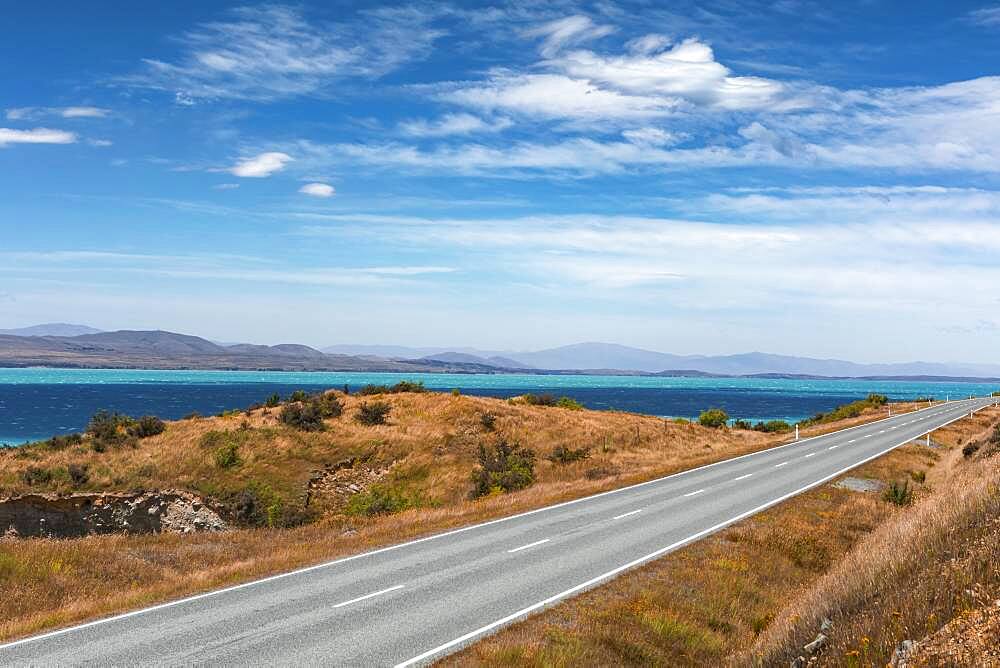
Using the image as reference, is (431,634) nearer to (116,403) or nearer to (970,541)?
(970,541)

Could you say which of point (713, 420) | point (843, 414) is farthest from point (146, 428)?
point (843, 414)

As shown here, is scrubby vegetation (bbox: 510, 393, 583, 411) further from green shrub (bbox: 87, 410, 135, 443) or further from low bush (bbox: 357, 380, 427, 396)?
green shrub (bbox: 87, 410, 135, 443)

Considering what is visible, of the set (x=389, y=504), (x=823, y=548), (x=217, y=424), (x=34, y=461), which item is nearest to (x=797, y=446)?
(x=389, y=504)

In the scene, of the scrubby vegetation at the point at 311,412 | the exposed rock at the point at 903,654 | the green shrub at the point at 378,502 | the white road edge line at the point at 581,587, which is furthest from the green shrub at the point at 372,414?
the exposed rock at the point at 903,654

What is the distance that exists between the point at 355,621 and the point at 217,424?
32.7 m

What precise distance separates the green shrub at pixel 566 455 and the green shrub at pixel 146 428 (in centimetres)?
2189

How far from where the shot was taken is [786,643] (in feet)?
28.0

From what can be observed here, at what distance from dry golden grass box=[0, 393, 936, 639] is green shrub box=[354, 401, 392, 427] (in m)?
0.67

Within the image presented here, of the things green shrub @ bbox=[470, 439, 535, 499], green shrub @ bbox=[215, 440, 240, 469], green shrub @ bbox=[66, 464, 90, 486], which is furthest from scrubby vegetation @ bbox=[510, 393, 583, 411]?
green shrub @ bbox=[66, 464, 90, 486]

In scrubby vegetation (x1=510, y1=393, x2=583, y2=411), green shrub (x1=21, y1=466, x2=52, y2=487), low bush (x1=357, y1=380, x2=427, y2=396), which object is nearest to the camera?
green shrub (x1=21, y1=466, x2=52, y2=487)

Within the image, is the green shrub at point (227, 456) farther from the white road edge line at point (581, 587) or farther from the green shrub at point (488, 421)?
the white road edge line at point (581, 587)

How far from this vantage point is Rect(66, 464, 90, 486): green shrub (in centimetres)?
3259

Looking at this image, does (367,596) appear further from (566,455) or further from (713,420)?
(713,420)

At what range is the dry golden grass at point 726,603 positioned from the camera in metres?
9.04
